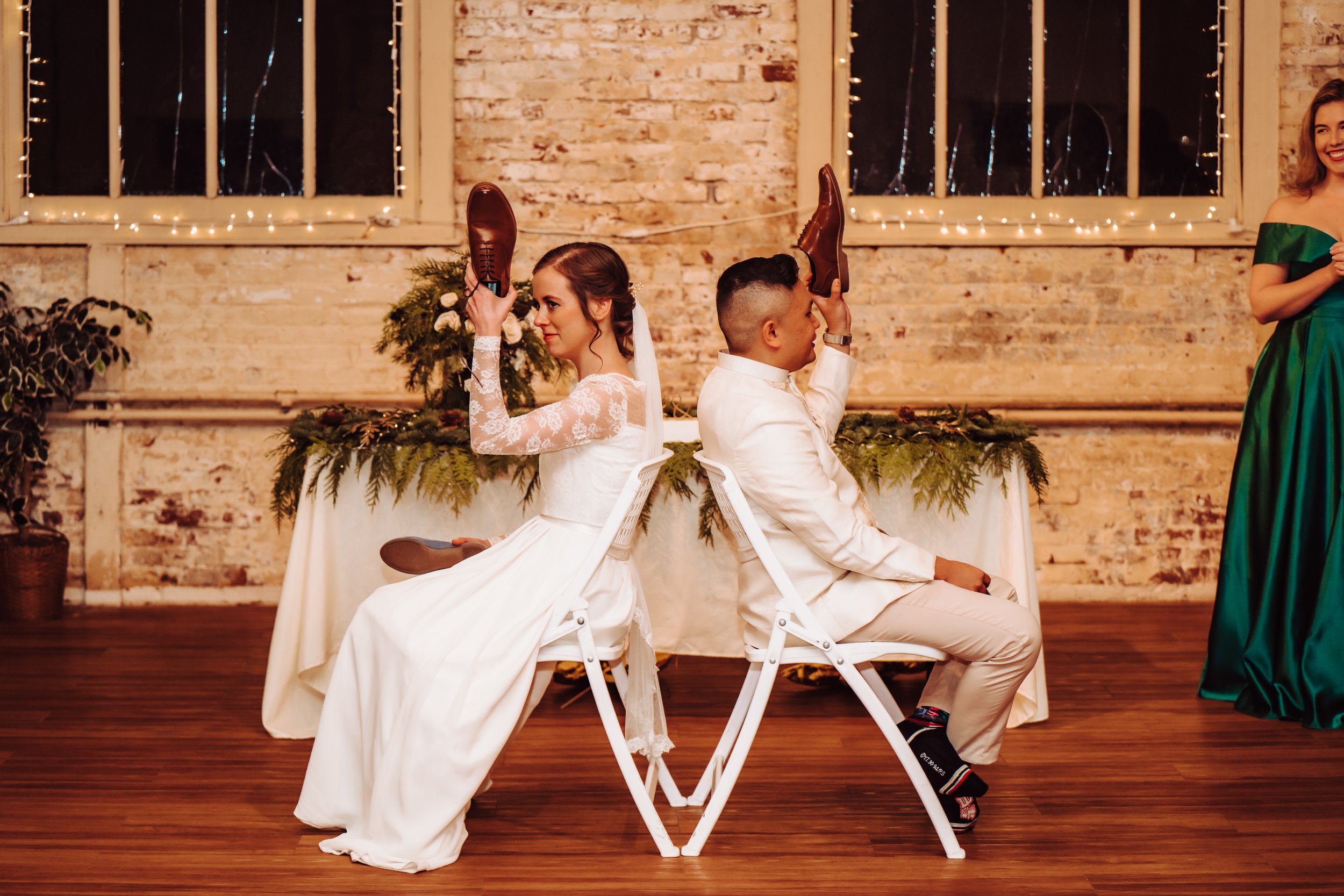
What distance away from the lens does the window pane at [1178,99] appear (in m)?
5.61

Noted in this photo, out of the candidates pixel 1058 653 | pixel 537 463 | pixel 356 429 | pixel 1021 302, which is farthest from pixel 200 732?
pixel 1021 302

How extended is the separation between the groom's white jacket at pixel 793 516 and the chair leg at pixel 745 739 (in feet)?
0.21

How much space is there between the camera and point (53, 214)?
555 centimetres

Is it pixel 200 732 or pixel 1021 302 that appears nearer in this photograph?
pixel 200 732

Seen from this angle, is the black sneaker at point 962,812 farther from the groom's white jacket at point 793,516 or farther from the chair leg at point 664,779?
the chair leg at point 664,779

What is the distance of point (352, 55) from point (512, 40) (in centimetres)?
76

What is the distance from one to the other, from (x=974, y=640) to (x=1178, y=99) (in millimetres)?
4095

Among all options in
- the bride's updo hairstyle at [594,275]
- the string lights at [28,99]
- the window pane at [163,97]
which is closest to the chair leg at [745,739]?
the bride's updo hairstyle at [594,275]

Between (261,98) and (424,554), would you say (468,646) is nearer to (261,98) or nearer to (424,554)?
(424,554)

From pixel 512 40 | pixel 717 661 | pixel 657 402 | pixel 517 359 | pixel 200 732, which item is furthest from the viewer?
pixel 512 40

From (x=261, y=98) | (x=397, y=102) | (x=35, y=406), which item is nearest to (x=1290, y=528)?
(x=397, y=102)

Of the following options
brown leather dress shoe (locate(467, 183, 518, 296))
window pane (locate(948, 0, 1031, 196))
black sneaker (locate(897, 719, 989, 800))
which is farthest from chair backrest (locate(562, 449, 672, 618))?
window pane (locate(948, 0, 1031, 196))

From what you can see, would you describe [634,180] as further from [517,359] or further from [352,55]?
[517,359]

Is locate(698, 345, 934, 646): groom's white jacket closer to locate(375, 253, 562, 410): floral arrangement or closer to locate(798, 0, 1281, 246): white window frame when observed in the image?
locate(375, 253, 562, 410): floral arrangement
